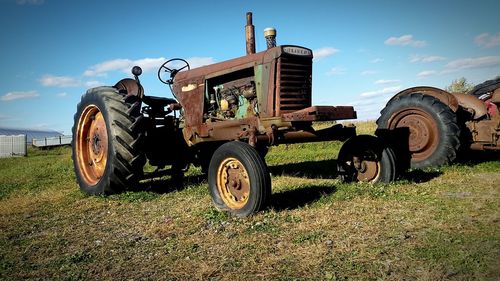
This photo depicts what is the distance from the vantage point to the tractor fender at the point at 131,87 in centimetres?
707

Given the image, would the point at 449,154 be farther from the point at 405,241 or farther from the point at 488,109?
the point at 405,241

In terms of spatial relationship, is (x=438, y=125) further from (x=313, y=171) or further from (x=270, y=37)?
(x=270, y=37)

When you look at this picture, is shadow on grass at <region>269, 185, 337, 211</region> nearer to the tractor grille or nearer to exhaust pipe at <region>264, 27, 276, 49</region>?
the tractor grille

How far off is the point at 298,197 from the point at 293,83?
166 cm

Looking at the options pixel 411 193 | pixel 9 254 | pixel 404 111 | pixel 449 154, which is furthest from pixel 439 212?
pixel 9 254

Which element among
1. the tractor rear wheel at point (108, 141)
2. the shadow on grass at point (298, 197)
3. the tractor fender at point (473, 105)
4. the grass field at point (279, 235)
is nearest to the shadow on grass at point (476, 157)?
the tractor fender at point (473, 105)

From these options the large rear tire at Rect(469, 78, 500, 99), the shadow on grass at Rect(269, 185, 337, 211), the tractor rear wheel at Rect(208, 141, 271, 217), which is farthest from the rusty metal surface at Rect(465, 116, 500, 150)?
the tractor rear wheel at Rect(208, 141, 271, 217)

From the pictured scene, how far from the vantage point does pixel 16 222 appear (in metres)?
5.12

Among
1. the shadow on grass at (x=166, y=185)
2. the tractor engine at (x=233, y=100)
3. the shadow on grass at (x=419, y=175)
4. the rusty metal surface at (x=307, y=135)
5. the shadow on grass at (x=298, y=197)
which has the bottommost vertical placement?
the shadow on grass at (x=166, y=185)

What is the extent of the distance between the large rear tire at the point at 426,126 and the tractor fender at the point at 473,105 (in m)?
0.78

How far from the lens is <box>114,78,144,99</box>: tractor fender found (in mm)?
7066

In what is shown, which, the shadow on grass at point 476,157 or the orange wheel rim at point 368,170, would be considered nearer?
the orange wheel rim at point 368,170

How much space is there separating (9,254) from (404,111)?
23.8ft

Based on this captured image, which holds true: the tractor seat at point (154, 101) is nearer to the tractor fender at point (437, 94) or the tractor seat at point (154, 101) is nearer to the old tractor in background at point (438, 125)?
the old tractor in background at point (438, 125)
